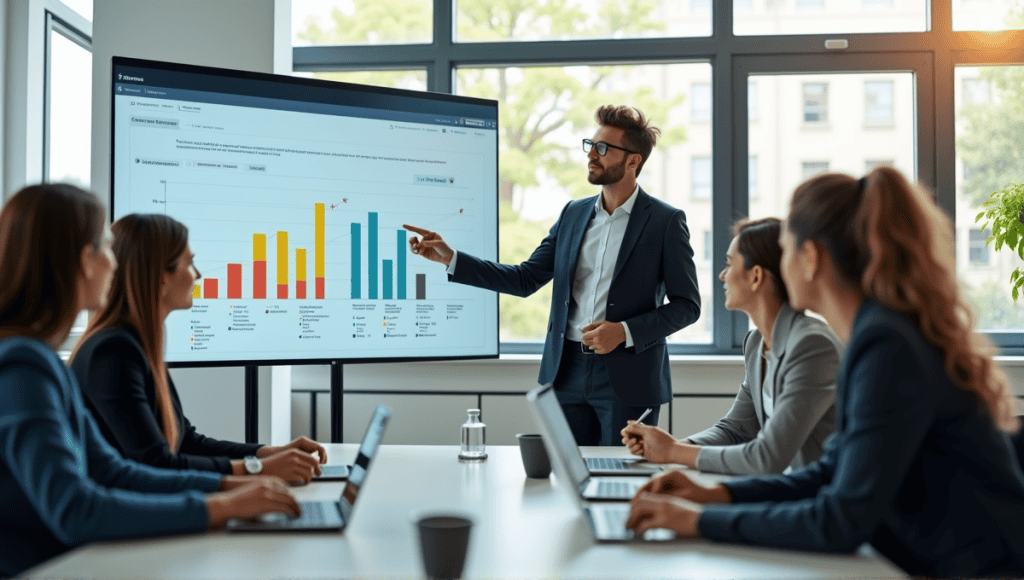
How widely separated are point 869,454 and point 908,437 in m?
0.06

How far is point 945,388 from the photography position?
1.12m

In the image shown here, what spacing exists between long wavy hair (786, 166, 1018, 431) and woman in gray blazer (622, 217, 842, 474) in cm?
44

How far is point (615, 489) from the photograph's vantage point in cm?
149

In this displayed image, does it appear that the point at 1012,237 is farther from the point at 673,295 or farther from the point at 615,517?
the point at 615,517

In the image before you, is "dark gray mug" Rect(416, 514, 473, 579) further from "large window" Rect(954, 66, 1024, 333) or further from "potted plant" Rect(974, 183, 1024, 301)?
"large window" Rect(954, 66, 1024, 333)

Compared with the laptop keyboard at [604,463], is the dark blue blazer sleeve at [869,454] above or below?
above

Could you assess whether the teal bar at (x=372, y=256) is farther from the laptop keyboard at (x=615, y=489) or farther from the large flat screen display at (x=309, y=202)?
the laptop keyboard at (x=615, y=489)

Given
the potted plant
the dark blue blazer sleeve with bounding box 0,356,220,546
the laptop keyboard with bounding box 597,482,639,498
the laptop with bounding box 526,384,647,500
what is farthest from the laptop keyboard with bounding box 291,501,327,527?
the potted plant

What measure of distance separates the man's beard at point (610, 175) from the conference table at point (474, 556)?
5.19ft

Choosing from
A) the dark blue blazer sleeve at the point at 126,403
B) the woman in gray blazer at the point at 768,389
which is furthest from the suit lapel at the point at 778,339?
the dark blue blazer sleeve at the point at 126,403

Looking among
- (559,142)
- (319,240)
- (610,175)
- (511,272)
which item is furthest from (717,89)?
(319,240)

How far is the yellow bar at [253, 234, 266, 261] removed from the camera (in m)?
2.54

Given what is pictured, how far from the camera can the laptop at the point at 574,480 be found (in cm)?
119

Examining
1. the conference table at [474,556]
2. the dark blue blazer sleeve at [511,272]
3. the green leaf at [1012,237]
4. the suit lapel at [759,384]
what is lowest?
the conference table at [474,556]
